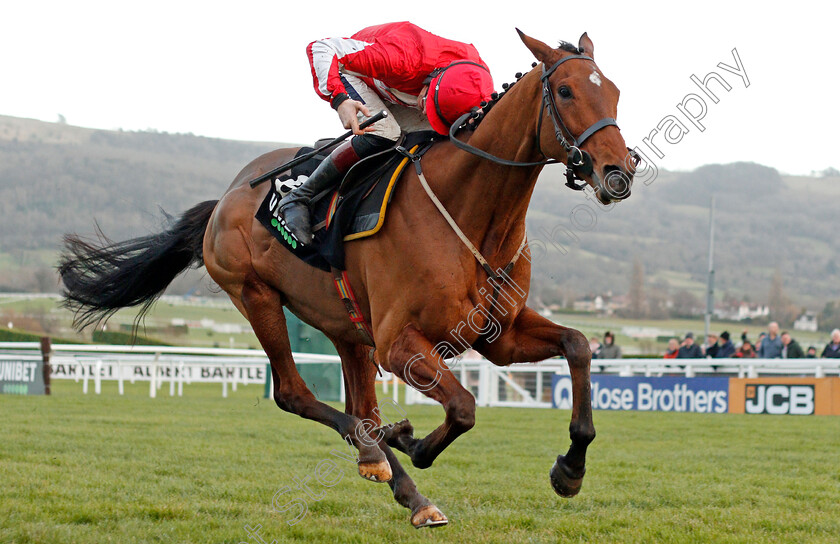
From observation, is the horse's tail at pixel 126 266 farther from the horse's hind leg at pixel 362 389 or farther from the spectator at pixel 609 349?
the spectator at pixel 609 349

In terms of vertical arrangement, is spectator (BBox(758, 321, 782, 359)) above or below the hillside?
below

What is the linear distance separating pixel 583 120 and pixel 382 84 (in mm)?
1410

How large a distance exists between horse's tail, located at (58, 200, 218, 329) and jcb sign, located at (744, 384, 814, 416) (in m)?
9.90

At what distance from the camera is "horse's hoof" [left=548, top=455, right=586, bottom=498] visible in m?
4.17

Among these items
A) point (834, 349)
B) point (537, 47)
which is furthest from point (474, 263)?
point (834, 349)

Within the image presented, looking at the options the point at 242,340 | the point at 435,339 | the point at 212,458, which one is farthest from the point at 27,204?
the point at 435,339

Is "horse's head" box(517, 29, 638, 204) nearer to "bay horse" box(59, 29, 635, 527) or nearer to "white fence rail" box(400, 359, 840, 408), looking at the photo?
"bay horse" box(59, 29, 635, 527)

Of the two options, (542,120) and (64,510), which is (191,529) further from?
(542,120)

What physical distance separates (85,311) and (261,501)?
1.98m

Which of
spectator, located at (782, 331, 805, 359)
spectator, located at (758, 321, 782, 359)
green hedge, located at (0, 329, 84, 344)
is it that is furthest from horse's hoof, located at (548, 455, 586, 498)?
green hedge, located at (0, 329, 84, 344)

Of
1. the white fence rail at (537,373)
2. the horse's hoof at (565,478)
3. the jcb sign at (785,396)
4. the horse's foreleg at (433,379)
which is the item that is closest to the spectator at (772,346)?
the white fence rail at (537,373)

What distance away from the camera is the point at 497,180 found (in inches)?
162

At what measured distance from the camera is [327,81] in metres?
4.59

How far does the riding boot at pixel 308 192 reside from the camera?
15.5 ft
